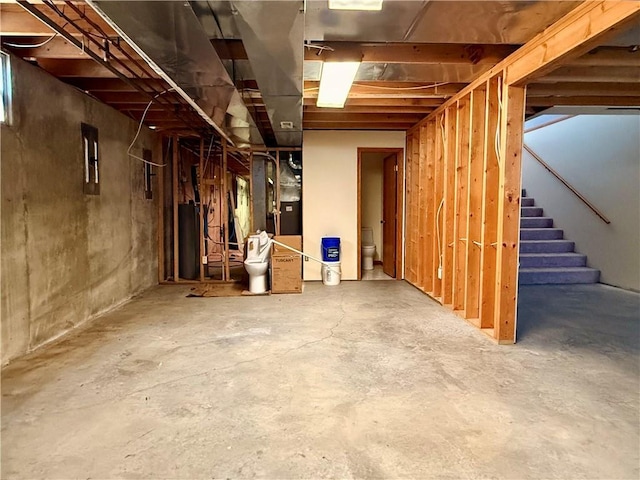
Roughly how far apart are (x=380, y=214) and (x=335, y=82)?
4.22 m

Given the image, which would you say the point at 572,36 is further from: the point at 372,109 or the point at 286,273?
the point at 286,273

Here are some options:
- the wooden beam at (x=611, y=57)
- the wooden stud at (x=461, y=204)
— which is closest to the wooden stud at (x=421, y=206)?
the wooden stud at (x=461, y=204)

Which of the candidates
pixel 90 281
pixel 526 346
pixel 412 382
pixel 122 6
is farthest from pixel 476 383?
pixel 90 281

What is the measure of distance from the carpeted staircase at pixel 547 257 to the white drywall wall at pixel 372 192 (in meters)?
2.56

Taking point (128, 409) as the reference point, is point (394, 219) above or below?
above

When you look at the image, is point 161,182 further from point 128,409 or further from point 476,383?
point 476,383

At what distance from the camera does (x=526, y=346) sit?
9.81ft

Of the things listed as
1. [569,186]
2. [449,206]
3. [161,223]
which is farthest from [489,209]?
[161,223]

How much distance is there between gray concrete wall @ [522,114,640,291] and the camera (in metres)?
5.14

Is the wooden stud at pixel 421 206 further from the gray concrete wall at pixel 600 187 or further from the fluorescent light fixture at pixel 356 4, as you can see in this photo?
the fluorescent light fixture at pixel 356 4

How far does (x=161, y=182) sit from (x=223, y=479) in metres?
4.89

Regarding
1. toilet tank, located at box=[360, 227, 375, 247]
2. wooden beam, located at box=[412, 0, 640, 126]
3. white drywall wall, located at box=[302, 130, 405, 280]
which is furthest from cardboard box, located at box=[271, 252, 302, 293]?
wooden beam, located at box=[412, 0, 640, 126]

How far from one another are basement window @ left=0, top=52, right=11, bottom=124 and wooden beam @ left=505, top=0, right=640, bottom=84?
3.66m

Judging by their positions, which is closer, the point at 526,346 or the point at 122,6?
the point at 122,6
